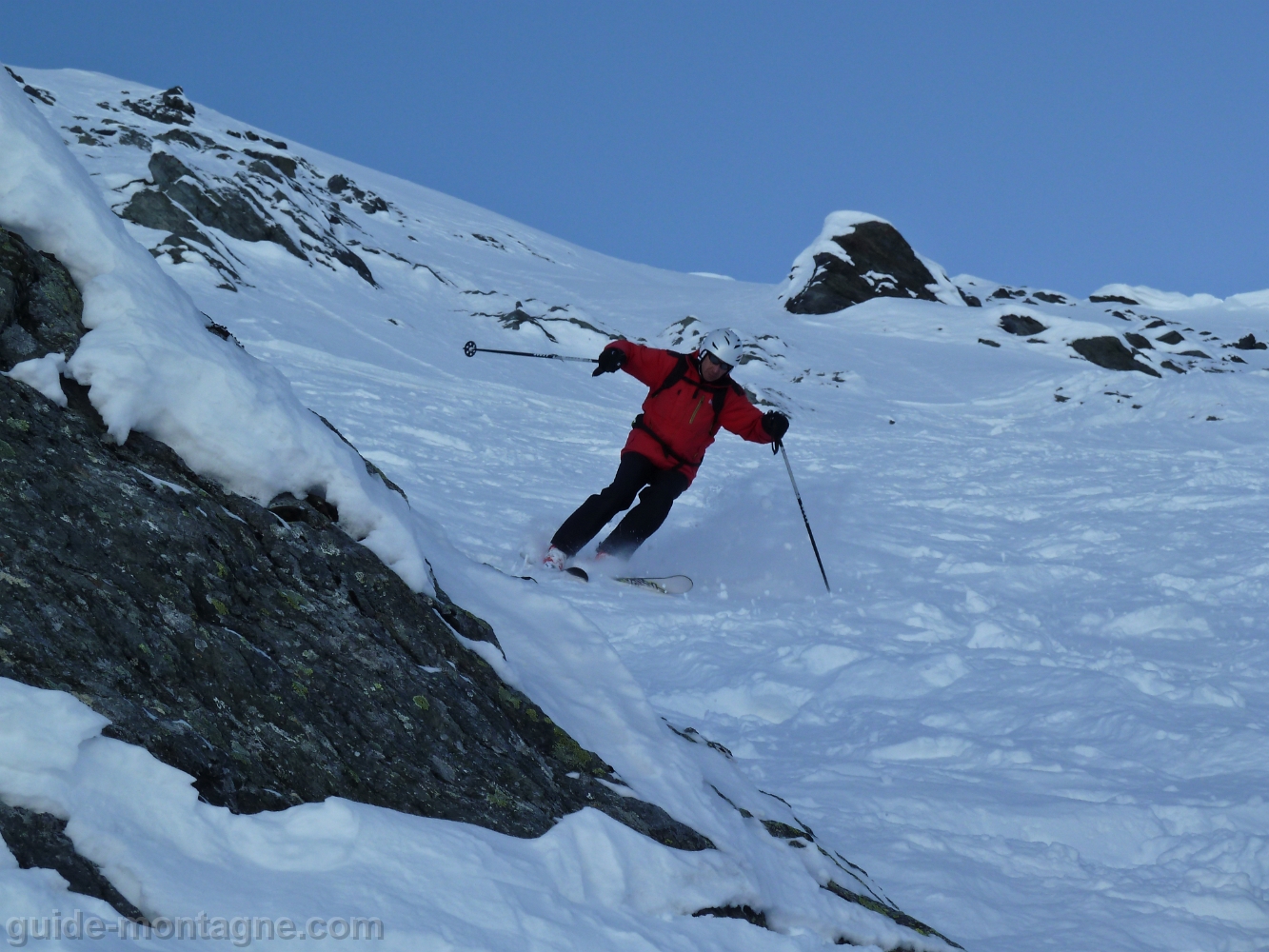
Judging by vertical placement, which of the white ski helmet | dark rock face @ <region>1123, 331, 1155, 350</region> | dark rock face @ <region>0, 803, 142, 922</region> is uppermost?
dark rock face @ <region>1123, 331, 1155, 350</region>

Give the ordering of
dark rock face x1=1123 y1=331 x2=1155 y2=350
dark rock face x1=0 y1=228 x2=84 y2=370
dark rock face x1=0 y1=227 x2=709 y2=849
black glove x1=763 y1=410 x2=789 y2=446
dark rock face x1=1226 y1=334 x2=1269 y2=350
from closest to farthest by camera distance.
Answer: dark rock face x1=0 y1=227 x2=709 y2=849
dark rock face x1=0 y1=228 x2=84 y2=370
black glove x1=763 y1=410 x2=789 y2=446
dark rock face x1=1123 y1=331 x2=1155 y2=350
dark rock face x1=1226 y1=334 x2=1269 y2=350

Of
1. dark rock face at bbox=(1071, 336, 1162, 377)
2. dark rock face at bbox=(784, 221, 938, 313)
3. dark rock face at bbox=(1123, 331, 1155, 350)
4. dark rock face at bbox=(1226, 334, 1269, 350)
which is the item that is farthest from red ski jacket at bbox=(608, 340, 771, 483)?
dark rock face at bbox=(1226, 334, 1269, 350)

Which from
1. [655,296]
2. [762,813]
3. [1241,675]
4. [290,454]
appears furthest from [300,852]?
[655,296]

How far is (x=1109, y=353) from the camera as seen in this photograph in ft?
96.6

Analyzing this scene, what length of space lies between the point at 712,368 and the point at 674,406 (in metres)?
0.39

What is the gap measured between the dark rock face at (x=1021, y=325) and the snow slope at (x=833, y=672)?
13003 mm

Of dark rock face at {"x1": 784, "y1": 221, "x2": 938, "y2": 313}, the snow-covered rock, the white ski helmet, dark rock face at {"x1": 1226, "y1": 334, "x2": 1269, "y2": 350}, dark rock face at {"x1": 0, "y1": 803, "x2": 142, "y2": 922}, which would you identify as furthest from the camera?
the snow-covered rock

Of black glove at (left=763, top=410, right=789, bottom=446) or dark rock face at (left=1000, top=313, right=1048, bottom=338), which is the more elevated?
dark rock face at (left=1000, top=313, right=1048, bottom=338)

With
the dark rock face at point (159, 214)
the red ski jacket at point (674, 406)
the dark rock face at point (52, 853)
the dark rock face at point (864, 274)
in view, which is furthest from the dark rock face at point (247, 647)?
the dark rock face at point (864, 274)

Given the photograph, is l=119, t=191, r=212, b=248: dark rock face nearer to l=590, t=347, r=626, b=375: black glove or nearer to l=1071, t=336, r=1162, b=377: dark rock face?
l=590, t=347, r=626, b=375: black glove

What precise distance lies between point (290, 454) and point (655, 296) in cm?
3325

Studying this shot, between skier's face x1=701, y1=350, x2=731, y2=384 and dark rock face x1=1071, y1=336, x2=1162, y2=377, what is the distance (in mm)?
24638

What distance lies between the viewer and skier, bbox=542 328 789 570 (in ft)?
25.1

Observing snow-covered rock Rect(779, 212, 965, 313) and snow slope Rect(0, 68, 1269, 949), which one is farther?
snow-covered rock Rect(779, 212, 965, 313)
